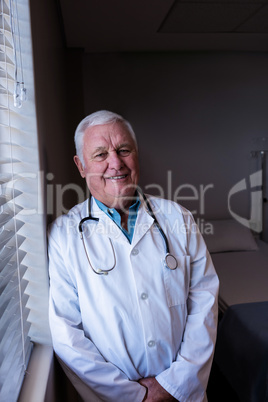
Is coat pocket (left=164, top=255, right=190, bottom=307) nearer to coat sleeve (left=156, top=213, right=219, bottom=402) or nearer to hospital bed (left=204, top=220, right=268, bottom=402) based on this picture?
coat sleeve (left=156, top=213, right=219, bottom=402)

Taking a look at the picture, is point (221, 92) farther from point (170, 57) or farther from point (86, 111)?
point (86, 111)

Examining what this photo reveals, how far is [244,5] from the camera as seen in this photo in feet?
7.55

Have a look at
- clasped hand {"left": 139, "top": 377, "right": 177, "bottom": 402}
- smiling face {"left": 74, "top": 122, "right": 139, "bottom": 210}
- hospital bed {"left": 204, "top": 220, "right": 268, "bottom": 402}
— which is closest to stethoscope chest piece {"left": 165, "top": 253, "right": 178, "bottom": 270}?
smiling face {"left": 74, "top": 122, "right": 139, "bottom": 210}

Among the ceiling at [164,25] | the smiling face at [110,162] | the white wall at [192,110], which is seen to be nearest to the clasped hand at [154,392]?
the smiling face at [110,162]

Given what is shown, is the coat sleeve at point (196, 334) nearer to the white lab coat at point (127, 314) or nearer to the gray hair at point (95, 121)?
the white lab coat at point (127, 314)

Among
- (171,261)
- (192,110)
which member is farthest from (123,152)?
(192,110)

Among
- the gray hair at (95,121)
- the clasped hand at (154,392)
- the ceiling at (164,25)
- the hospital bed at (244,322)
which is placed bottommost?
the hospital bed at (244,322)

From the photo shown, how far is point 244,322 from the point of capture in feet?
6.97

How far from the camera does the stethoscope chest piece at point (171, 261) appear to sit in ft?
4.33

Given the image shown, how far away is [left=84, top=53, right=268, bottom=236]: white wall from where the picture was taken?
3.24 m

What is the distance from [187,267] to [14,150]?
0.80 metres

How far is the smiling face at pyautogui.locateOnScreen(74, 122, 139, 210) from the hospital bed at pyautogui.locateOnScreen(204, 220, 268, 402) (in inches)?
48.6

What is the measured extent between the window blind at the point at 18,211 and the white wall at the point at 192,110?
2.24m

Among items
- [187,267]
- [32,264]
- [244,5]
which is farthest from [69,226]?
[244,5]
